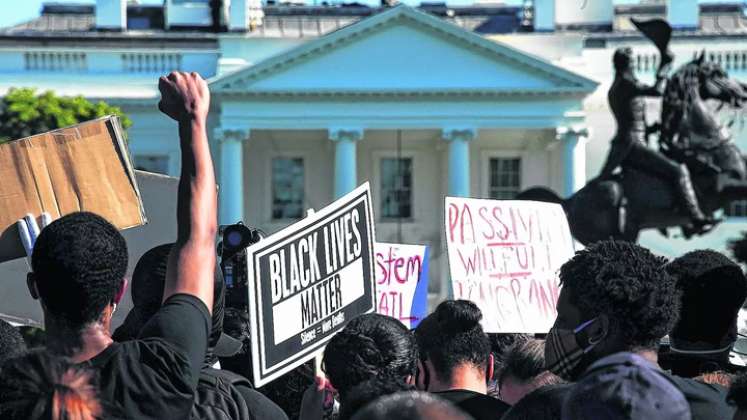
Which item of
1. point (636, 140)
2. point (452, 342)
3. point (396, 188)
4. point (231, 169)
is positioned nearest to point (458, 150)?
point (396, 188)

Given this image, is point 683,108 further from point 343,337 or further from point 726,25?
point 726,25

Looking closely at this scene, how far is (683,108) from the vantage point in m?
22.1

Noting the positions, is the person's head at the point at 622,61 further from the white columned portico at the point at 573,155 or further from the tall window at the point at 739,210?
the tall window at the point at 739,210

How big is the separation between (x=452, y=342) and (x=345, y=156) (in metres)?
40.1

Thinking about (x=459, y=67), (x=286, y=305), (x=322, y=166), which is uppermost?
(x=286, y=305)

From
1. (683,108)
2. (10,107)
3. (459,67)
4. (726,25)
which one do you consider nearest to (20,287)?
(683,108)

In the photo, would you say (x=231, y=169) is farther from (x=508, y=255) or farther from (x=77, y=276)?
(x=77, y=276)

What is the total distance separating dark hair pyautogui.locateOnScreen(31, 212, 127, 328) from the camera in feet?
12.0

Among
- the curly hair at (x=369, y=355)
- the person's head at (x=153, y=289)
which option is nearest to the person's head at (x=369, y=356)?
the curly hair at (x=369, y=355)

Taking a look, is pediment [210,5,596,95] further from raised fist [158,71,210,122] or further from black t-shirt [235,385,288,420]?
raised fist [158,71,210,122]

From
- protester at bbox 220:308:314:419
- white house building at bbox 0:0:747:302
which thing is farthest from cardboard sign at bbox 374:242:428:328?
white house building at bbox 0:0:747:302

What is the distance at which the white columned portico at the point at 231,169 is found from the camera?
4422cm

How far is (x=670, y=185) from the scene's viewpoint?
2217 cm

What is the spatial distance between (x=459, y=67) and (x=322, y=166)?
542 cm
